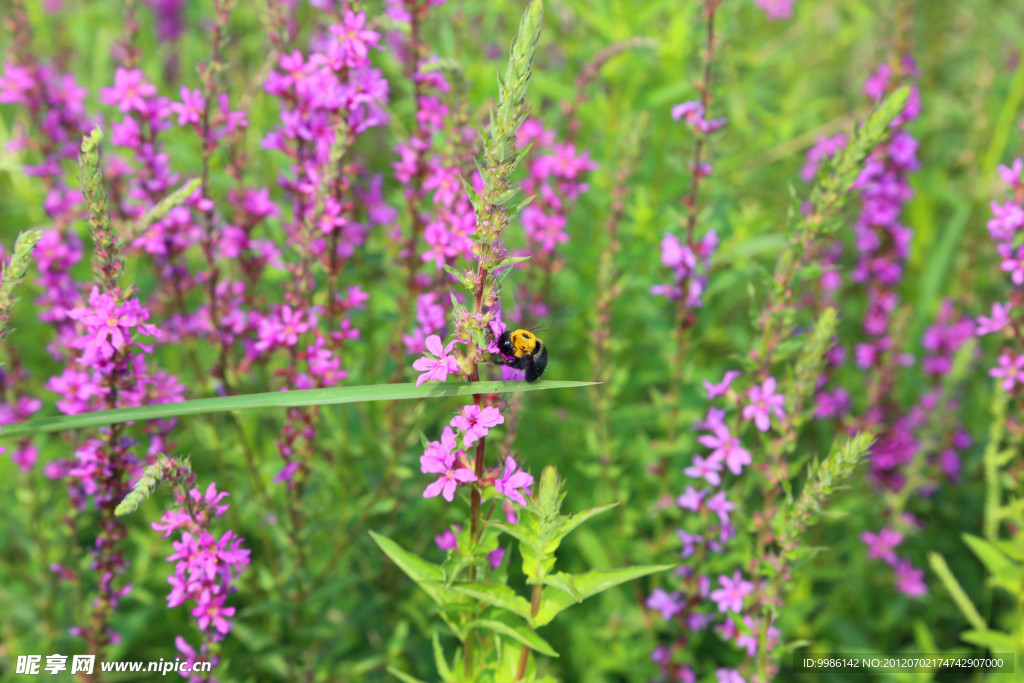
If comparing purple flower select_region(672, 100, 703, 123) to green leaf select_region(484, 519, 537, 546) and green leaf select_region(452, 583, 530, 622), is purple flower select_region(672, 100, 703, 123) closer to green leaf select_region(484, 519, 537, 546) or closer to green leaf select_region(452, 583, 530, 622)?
green leaf select_region(484, 519, 537, 546)

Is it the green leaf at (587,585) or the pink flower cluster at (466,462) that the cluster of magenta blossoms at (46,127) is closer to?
the pink flower cluster at (466,462)

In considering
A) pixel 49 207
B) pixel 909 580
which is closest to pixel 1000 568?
pixel 909 580

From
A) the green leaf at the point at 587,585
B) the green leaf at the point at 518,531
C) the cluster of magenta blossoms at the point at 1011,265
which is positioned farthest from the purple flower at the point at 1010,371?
the green leaf at the point at 518,531

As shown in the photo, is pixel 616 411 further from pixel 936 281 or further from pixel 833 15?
pixel 833 15

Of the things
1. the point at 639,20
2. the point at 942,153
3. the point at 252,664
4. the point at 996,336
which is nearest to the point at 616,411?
the point at 252,664

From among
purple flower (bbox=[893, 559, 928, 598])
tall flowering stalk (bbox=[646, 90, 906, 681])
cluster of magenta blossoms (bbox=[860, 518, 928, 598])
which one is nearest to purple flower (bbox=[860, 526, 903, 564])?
cluster of magenta blossoms (bbox=[860, 518, 928, 598])

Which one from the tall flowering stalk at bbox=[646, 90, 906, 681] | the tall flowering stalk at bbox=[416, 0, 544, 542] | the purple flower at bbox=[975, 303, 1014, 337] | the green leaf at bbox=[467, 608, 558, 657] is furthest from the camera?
the purple flower at bbox=[975, 303, 1014, 337]
